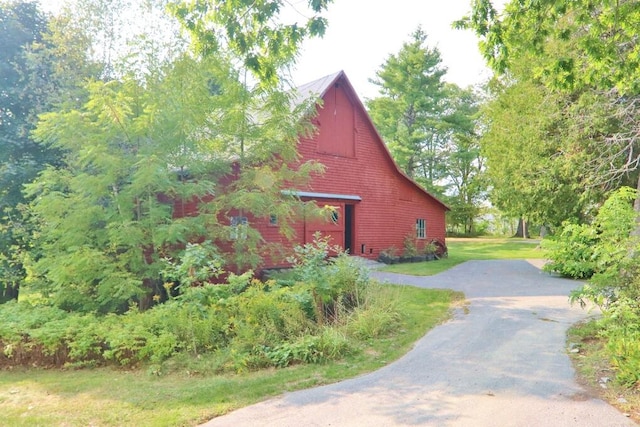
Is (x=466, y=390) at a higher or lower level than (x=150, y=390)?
higher

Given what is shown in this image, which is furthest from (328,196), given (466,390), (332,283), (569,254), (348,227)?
(466,390)

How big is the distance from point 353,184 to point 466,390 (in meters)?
11.5

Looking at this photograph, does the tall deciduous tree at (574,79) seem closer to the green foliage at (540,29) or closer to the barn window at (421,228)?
the green foliage at (540,29)

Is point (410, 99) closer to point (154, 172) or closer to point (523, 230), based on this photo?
point (523, 230)

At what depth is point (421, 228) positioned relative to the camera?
18.4m

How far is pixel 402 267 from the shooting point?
48.5ft

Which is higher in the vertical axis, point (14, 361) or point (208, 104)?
point (208, 104)

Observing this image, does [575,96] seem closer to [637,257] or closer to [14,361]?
[637,257]

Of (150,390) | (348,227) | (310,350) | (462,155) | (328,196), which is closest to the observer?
(150,390)

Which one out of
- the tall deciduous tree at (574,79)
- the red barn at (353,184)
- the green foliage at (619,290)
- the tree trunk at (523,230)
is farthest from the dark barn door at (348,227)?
the tree trunk at (523,230)

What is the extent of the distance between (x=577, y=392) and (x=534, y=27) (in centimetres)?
522

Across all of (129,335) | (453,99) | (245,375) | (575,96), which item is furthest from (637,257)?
(453,99)

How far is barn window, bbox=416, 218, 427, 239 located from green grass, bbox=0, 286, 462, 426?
1239cm

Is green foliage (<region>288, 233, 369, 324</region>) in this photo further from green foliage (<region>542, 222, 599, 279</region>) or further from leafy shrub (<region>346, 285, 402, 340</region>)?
green foliage (<region>542, 222, 599, 279</region>)
